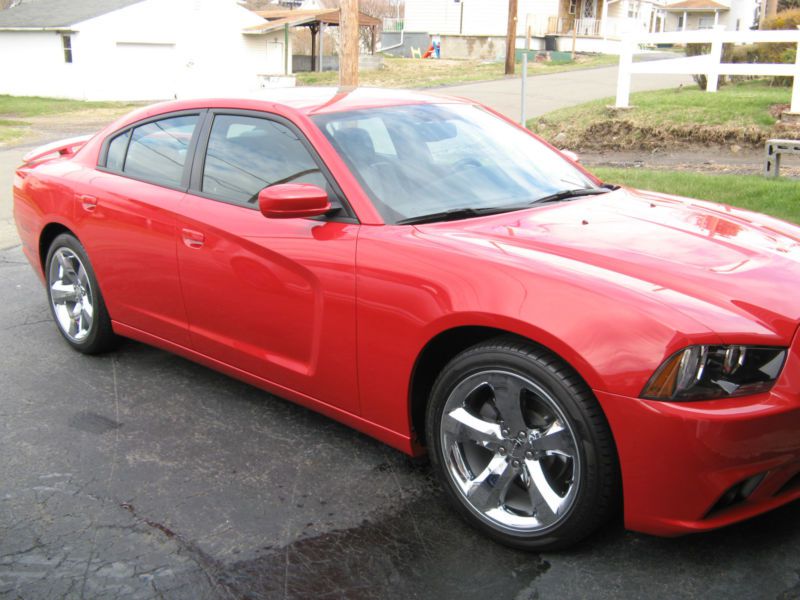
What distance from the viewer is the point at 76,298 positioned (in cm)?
520

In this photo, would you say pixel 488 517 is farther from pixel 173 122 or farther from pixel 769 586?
pixel 173 122

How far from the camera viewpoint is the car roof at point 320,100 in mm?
4125

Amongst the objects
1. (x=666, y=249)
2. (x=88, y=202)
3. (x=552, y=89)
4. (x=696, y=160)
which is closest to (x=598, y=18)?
(x=552, y=89)

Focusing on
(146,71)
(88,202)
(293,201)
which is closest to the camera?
(293,201)

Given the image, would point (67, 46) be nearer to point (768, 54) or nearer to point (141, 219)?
point (768, 54)

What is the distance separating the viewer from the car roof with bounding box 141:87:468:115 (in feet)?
13.5

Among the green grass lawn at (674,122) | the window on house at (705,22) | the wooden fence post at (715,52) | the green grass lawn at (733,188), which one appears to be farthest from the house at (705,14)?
the green grass lawn at (733,188)

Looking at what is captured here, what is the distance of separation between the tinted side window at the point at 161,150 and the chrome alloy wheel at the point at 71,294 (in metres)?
0.74

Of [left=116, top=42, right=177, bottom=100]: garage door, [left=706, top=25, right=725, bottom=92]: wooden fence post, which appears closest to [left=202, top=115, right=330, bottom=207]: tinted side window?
[left=706, top=25, right=725, bottom=92]: wooden fence post

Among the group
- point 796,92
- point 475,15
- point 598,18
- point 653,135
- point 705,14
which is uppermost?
point 705,14

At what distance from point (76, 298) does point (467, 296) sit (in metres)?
3.05

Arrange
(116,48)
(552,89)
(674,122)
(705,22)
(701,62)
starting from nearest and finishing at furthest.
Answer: (674,122), (701,62), (552,89), (116,48), (705,22)

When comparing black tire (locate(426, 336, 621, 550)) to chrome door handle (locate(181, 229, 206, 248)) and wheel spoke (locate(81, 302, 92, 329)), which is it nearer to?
chrome door handle (locate(181, 229, 206, 248))

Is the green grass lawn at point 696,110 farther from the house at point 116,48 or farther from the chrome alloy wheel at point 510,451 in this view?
the house at point 116,48
